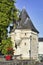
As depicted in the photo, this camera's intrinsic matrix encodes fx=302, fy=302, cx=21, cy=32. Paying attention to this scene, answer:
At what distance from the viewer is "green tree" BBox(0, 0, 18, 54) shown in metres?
36.5

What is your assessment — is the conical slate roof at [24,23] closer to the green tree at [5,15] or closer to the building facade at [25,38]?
the building facade at [25,38]

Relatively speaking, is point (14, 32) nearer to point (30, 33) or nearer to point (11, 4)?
point (30, 33)

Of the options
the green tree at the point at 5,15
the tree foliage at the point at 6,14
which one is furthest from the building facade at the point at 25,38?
the tree foliage at the point at 6,14

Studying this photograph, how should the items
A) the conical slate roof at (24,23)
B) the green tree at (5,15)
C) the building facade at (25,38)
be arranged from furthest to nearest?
1. the conical slate roof at (24,23)
2. the building facade at (25,38)
3. the green tree at (5,15)

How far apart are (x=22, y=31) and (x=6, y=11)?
1915 cm

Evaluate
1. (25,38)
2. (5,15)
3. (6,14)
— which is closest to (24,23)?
(25,38)

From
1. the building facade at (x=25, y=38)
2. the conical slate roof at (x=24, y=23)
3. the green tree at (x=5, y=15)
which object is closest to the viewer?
the green tree at (x=5, y=15)

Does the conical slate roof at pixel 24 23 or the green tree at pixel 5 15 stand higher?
the conical slate roof at pixel 24 23

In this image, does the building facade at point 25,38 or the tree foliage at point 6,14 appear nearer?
the tree foliage at point 6,14

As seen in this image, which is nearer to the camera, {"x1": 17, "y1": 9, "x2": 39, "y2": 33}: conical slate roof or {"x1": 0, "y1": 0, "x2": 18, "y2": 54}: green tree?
{"x1": 0, "y1": 0, "x2": 18, "y2": 54}: green tree

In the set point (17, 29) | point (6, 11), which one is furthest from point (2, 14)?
point (17, 29)

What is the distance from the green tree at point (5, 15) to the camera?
36469mm

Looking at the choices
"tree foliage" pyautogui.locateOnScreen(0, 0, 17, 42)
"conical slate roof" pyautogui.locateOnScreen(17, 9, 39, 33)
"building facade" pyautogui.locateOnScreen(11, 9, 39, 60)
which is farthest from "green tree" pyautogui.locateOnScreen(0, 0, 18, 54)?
"building facade" pyautogui.locateOnScreen(11, 9, 39, 60)

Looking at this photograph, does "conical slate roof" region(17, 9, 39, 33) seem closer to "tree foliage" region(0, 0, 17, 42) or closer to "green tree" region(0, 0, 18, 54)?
"green tree" region(0, 0, 18, 54)
